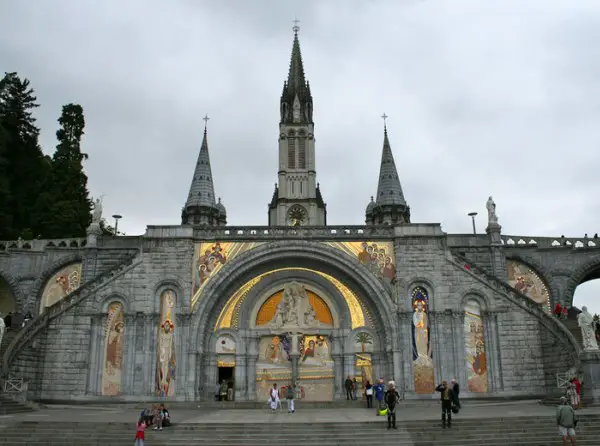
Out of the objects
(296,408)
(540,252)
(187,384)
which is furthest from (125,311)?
(540,252)

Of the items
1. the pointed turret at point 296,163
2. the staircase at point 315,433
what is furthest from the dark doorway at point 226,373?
the pointed turret at point 296,163

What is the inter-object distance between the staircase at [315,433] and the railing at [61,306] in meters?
9.19

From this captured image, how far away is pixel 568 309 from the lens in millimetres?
32250

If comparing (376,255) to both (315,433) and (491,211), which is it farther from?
(315,433)

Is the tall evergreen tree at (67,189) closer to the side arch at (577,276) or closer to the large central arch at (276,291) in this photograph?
the large central arch at (276,291)

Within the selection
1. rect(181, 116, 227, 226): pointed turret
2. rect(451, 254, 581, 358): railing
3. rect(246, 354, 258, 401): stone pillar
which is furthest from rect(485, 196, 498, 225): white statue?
rect(181, 116, 227, 226): pointed turret

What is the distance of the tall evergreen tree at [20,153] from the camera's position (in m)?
41.8

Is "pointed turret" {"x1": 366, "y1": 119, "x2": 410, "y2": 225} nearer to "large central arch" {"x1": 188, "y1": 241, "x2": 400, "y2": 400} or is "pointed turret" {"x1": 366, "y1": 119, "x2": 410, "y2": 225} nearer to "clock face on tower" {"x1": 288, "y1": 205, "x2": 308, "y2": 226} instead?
"clock face on tower" {"x1": 288, "y1": 205, "x2": 308, "y2": 226}

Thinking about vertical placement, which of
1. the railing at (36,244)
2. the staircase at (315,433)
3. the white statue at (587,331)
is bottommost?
the staircase at (315,433)

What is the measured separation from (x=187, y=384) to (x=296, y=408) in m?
6.36

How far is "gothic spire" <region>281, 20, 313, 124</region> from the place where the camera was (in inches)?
2911

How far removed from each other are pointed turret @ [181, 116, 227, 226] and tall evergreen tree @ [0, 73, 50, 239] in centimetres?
1470

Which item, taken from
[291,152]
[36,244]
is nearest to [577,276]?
[36,244]

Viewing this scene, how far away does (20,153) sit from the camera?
144 ft
